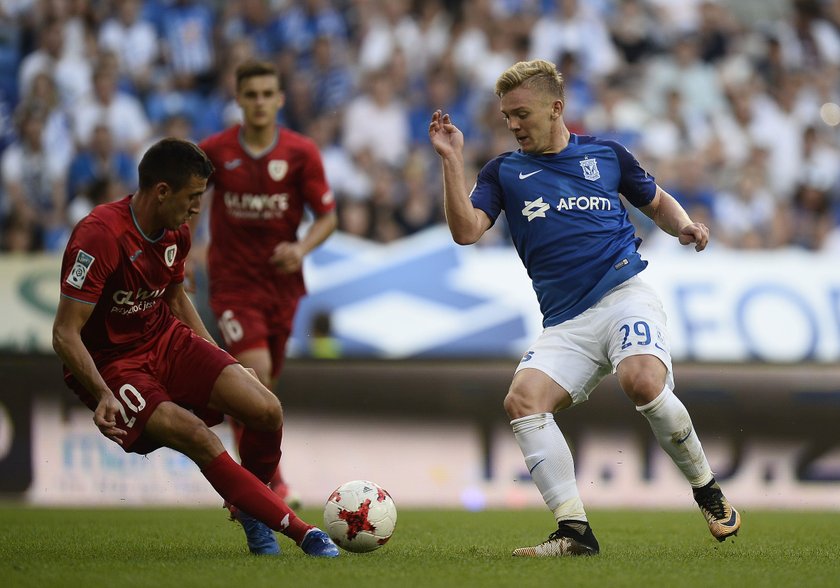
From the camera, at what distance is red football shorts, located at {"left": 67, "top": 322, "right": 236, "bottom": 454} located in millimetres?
5868

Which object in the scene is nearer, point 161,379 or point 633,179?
point 161,379

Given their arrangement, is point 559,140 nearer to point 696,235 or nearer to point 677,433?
point 696,235

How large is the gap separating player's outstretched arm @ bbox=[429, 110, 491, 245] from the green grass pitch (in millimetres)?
1598

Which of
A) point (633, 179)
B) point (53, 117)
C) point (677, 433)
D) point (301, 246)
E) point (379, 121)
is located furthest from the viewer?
point (379, 121)

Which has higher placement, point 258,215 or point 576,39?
point 576,39

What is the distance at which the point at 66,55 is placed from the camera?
14500mm

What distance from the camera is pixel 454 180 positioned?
19.5 feet

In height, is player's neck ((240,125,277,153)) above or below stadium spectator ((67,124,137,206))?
below

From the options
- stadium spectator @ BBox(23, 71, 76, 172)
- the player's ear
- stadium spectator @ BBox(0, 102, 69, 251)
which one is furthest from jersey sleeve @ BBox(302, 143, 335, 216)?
stadium spectator @ BBox(23, 71, 76, 172)

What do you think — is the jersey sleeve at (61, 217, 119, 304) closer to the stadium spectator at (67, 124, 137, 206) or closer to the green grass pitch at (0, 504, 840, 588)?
the green grass pitch at (0, 504, 840, 588)

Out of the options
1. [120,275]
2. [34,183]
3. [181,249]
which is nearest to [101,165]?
[34,183]

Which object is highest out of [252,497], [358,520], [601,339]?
[601,339]

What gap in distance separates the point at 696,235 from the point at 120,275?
111 inches

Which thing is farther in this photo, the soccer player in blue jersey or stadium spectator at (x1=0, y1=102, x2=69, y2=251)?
stadium spectator at (x1=0, y1=102, x2=69, y2=251)
